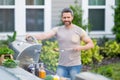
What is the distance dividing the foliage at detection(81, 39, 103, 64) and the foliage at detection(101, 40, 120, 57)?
36 centimetres

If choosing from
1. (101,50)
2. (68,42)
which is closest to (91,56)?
(101,50)

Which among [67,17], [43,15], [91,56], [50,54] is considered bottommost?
[91,56]

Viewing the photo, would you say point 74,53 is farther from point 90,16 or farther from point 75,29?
point 90,16

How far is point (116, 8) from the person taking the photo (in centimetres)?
1198

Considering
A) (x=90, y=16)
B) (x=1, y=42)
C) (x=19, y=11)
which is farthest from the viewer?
(x=90, y=16)

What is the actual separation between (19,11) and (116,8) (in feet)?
8.29

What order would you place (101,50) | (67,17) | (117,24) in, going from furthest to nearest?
1. (117,24)
2. (101,50)
3. (67,17)

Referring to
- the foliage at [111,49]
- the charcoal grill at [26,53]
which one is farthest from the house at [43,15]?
the charcoal grill at [26,53]

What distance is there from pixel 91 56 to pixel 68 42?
502cm

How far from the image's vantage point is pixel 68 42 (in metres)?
6.16

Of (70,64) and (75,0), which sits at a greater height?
(75,0)

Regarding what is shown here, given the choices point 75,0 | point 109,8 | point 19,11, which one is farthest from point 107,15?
point 19,11

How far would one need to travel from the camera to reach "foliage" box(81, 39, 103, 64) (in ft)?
35.9

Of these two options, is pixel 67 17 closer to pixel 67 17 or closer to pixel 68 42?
pixel 67 17
